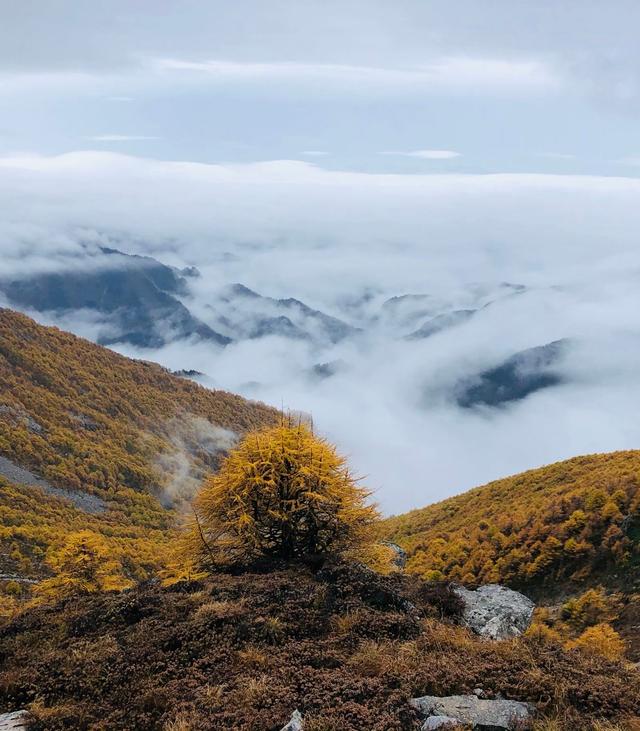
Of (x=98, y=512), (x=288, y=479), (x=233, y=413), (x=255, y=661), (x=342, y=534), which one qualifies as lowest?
(x=255, y=661)

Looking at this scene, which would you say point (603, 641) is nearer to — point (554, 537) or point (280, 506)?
point (280, 506)

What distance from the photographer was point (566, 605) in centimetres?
2556

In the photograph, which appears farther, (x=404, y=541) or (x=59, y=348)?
(x=59, y=348)

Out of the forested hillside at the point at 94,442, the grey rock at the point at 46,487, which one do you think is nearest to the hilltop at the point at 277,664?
the forested hillside at the point at 94,442

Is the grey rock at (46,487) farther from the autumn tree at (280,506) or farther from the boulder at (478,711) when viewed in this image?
the boulder at (478,711)

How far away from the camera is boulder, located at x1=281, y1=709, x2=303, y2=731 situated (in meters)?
8.44

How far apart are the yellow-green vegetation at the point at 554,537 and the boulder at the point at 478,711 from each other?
14890 mm

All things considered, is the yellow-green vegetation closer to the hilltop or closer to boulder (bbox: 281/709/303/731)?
the hilltop

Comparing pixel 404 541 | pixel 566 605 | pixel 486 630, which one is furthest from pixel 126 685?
pixel 404 541

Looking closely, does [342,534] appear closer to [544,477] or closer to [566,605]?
[566,605]

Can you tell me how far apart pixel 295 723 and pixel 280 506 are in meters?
10.9

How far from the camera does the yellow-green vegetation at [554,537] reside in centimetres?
2877

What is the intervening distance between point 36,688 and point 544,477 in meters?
46.0

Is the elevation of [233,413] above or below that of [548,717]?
above
